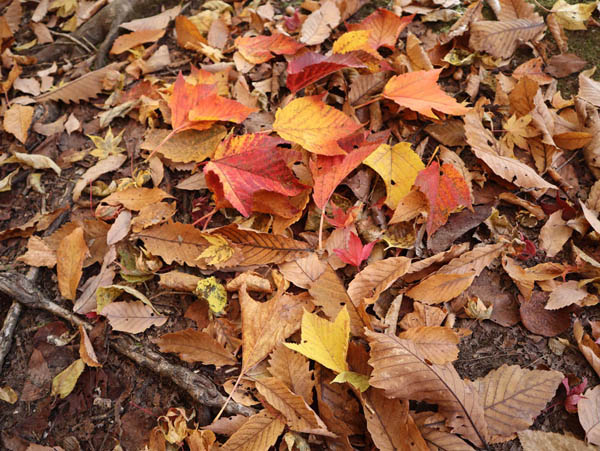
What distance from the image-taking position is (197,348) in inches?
57.3

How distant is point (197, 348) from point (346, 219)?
69 cm

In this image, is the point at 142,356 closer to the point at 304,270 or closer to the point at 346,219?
A: the point at 304,270

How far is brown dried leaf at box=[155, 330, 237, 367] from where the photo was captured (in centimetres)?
144

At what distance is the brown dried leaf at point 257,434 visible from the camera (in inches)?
50.3

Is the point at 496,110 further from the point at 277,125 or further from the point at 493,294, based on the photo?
the point at 277,125

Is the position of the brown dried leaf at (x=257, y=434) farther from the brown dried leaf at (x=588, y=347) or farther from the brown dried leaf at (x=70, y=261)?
the brown dried leaf at (x=588, y=347)

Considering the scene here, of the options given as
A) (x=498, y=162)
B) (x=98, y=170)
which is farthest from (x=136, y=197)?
(x=498, y=162)

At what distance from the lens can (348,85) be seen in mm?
1924

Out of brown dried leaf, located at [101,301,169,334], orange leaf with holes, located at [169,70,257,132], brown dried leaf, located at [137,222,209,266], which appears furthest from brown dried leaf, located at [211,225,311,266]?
orange leaf with holes, located at [169,70,257,132]

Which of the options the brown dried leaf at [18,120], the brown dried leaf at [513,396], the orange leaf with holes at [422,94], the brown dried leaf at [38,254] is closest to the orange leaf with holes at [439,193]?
the orange leaf with holes at [422,94]

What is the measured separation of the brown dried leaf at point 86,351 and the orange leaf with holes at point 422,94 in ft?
4.89

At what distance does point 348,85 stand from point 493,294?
106 cm

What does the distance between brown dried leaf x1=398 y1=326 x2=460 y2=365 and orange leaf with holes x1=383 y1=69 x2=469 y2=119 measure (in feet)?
2.71

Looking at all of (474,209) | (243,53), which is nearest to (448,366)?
(474,209)
